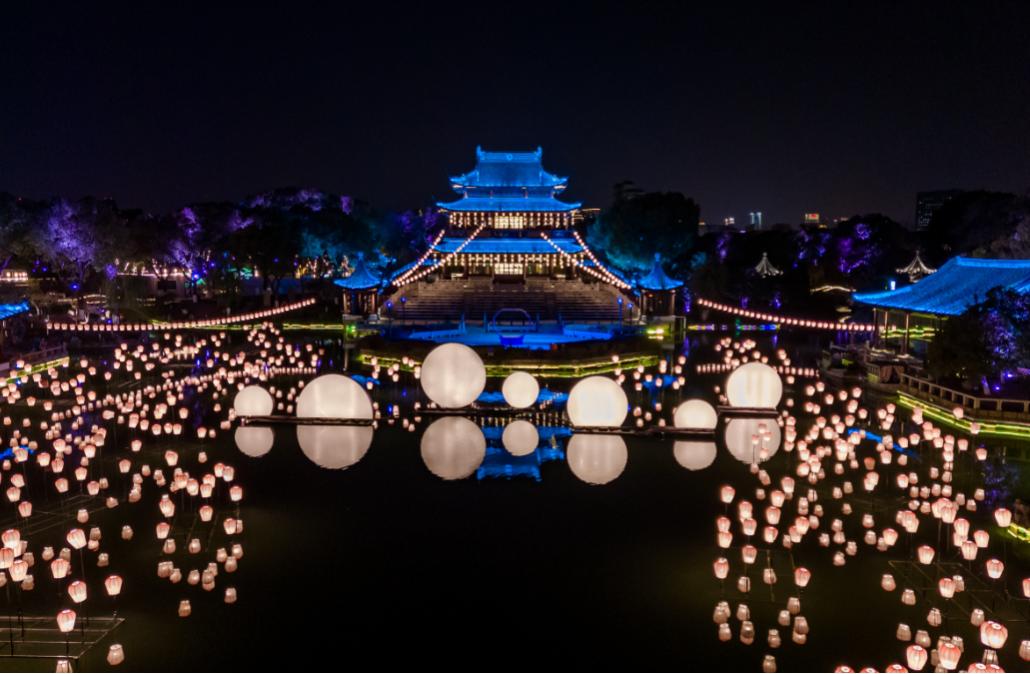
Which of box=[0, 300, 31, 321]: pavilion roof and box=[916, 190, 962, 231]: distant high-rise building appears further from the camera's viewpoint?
box=[916, 190, 962, 231]: distant high-rise building

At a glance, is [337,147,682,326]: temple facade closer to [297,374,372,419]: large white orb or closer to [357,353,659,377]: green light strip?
[357,353,659,377]: green light strip

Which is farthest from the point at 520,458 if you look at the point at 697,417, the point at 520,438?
the point at 697,417

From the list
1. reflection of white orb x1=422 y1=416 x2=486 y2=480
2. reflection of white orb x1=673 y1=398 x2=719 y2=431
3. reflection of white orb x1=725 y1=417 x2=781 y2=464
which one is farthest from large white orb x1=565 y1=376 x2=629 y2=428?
reflection of white orb x1=725 y1=417 x2=781 y2=464

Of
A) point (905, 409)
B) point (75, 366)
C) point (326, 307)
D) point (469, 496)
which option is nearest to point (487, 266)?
point (326, 307)

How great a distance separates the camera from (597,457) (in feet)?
61.4

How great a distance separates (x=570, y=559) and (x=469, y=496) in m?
3.43

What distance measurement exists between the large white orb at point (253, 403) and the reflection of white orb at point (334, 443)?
1290mm

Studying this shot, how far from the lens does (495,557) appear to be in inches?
520

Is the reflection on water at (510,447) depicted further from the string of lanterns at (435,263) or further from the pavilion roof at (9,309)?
the string of lanterns at (435,263)

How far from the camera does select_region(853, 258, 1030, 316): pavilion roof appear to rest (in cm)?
2614

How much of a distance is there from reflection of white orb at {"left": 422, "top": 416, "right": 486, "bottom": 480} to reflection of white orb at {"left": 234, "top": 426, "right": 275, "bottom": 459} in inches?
153

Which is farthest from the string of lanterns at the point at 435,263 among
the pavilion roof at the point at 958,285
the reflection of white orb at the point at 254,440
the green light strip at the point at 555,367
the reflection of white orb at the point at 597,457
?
the reflection of white orb at the point at 597,457

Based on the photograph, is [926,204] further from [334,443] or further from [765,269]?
[334,443]

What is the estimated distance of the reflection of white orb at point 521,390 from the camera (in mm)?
22594
